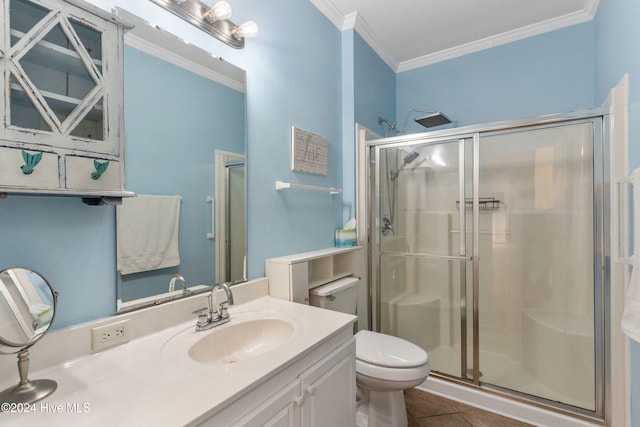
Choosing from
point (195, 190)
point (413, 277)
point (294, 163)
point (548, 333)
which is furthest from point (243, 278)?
point (548, 333)

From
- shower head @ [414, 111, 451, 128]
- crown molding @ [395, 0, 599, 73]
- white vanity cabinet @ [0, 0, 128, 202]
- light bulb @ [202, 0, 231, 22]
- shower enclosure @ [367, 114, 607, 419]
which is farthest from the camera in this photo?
shower head @ [414, 111, 451, 128]

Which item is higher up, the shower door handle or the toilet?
the shower door handle

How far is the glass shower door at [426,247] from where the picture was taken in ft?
7.23

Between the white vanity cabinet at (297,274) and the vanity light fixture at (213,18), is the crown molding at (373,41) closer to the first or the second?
the vanity light fixture at (213,18)

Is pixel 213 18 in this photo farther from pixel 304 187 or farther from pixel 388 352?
pixel 388 352

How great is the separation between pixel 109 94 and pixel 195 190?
474 mm

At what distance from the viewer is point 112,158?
0.96m

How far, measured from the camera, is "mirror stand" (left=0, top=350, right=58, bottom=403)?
0.71 metres

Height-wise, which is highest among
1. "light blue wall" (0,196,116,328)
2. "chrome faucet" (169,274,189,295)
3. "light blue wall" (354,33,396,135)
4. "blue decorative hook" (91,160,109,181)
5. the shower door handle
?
"light blue wall" (354,33,396,135)

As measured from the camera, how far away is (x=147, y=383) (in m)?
0.78

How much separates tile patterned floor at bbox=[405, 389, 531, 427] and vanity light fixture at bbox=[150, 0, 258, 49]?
7.82 feet

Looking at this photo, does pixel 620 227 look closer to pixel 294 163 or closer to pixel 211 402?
pixel 294 163

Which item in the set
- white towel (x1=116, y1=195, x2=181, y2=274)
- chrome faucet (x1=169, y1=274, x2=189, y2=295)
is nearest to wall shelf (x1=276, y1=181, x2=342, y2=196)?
white towel (x1=116, y1=195, x2=181, y2=274)

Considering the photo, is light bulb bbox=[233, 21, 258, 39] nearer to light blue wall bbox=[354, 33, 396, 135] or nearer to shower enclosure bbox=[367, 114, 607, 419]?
light blue wall bbox=[354, 33, 396, 135]
